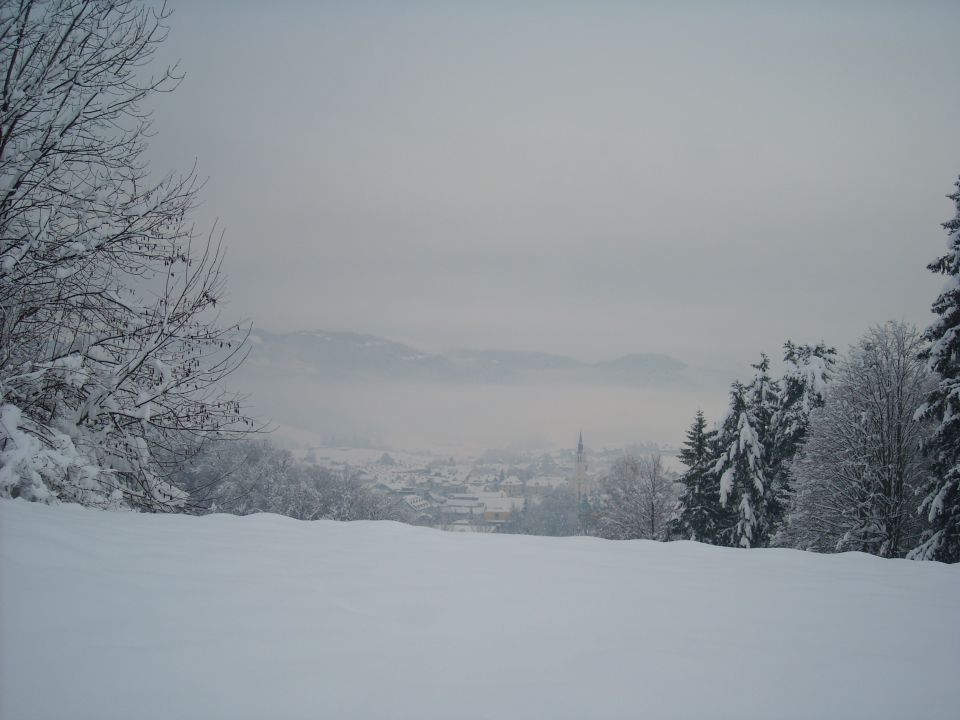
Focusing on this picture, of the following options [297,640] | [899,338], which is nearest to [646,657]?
[297,640]

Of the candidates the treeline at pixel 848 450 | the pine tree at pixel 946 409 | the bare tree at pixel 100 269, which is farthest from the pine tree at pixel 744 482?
the bare tree at pixel 100 269

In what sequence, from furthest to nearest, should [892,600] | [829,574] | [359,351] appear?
[359,351], [829,574], [892,600]

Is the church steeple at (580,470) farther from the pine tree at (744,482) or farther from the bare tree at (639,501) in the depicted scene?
the pine tree at (744,482)

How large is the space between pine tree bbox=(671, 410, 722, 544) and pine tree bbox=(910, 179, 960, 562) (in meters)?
10.3

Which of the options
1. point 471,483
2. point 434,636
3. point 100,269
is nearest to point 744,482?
point 434,636

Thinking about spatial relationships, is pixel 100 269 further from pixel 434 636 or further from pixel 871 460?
pixel 871 460

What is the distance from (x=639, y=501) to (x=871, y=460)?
14.9 m

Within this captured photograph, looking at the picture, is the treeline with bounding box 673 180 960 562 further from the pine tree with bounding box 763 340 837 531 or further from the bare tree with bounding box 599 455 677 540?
the bare tree with bounding box 599 455 677 540

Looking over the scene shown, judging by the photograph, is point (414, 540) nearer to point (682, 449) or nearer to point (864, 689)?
point (864, 689)

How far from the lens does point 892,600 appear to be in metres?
3.63

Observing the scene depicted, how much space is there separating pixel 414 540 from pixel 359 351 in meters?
184

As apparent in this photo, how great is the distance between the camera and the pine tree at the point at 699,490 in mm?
23922

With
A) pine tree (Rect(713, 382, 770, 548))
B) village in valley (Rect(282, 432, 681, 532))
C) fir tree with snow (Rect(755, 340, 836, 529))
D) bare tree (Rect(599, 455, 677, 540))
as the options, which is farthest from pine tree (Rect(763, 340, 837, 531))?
village in valley (Rect(282, 432, 681, 532))

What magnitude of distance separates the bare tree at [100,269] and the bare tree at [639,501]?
26582mm
